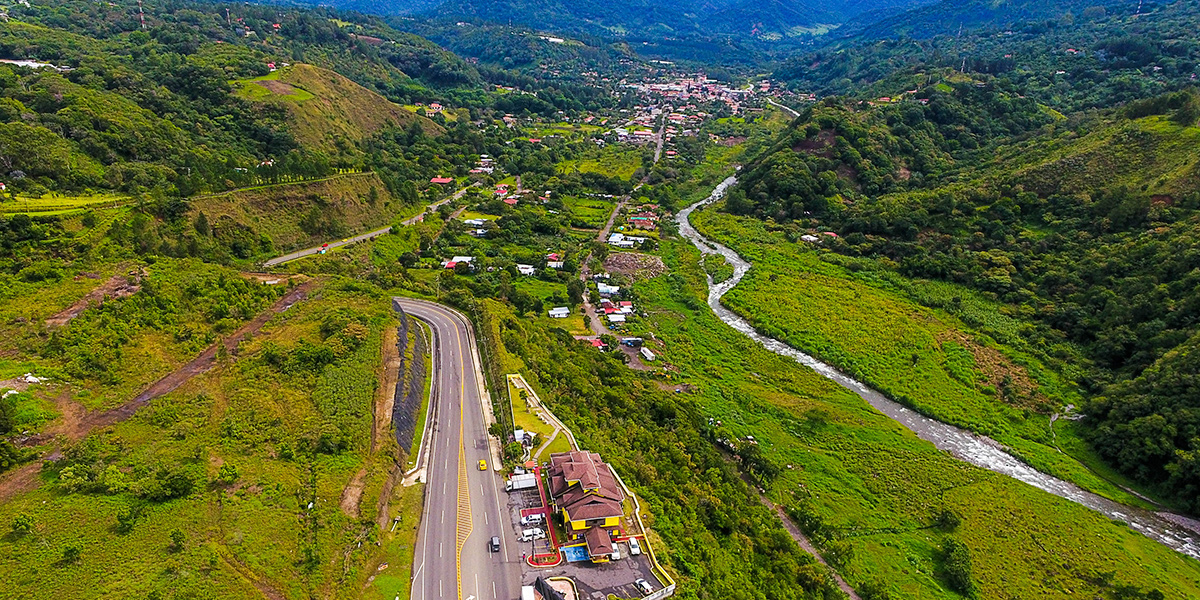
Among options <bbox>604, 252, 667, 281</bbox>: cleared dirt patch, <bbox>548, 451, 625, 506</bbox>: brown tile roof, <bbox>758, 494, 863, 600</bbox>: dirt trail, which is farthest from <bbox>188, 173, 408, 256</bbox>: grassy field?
<bbox>758, 494, 863, 600</bbox>: dirt trail

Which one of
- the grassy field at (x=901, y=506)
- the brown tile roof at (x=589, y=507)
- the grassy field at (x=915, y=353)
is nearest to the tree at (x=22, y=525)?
the brown tile roof at (x=589, y=507)

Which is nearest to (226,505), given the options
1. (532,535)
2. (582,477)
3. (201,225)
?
(532,535)

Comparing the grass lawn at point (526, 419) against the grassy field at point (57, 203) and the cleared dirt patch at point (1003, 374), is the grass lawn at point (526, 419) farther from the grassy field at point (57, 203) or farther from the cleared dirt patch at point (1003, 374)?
the cleared dirt patch at point (1003, 374)

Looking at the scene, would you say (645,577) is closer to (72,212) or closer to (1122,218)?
(72,212)

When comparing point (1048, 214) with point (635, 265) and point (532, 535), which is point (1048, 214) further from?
point (532, 535)

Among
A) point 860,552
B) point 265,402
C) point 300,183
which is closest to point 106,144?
point 300,183
